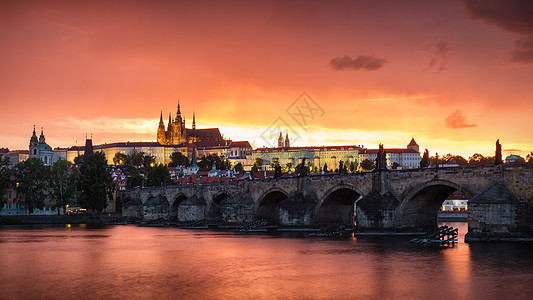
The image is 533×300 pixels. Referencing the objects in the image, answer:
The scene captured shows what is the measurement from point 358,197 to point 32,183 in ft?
164

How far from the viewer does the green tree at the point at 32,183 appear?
297 feet

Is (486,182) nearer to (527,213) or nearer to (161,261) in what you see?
(527,213)

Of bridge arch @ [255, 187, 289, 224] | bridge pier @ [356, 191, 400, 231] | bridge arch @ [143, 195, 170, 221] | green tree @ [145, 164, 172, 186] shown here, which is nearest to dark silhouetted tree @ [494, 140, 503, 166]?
bridge pier @ [356, 191, 400, 231]

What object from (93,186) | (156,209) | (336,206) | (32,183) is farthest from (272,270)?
(32,183)

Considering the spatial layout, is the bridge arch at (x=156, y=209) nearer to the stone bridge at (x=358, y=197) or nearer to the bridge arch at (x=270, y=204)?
the stone bridge at (x=358, y=197)

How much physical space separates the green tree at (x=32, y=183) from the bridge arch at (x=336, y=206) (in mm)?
45650

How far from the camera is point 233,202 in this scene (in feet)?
240

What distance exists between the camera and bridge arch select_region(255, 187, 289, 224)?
70.9 metres

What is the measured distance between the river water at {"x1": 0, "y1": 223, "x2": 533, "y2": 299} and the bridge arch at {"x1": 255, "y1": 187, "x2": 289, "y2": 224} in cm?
1930

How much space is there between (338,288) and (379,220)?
24.5m

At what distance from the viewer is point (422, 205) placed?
53000 millimetres

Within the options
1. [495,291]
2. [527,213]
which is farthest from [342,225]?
[495,291]

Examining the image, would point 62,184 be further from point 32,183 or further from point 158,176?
point 158,176

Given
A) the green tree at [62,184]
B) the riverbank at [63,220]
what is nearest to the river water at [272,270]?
the riverbank at [63,220]
